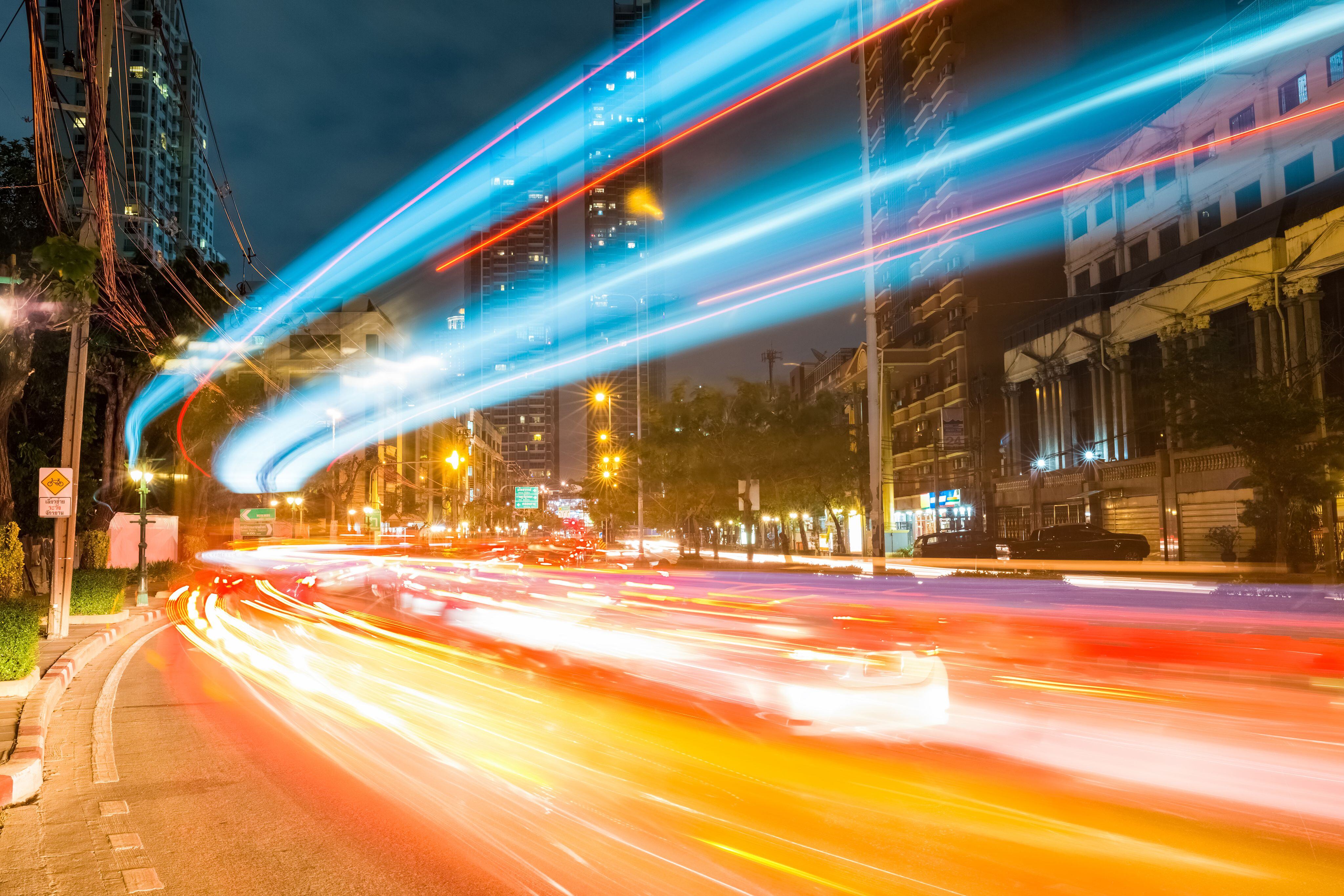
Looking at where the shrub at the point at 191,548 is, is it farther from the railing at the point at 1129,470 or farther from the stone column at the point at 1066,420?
the stone column at the point at 1066,420

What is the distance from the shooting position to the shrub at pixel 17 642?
38.7 ft

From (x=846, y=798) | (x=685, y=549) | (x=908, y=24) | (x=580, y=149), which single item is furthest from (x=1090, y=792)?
(x=580, y=149)

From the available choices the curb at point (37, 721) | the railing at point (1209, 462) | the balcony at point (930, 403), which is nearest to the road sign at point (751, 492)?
the curb at point (37, 721)

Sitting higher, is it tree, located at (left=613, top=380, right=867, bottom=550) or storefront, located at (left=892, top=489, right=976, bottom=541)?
tree, located at (left=613, top=380, right=867, bottom=550)

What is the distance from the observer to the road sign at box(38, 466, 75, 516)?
17.9 metres

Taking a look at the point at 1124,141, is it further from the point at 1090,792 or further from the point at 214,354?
the point at 1090,792

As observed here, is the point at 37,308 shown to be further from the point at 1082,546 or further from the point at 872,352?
the point at 1082,546

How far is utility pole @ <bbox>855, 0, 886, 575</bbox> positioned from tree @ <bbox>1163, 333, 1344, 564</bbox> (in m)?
8.71

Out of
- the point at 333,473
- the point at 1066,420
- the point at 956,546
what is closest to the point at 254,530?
the point at 333,473

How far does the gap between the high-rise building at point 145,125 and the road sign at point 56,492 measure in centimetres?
468

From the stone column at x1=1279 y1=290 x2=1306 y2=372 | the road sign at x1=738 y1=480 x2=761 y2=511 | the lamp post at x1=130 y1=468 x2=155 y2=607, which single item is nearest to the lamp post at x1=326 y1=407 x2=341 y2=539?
the lamp post at x1=130 y1=468 x2=155 y2=607

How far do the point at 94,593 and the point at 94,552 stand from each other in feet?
11.5

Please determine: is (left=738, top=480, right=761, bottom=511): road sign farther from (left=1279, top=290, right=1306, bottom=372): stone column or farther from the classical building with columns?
(left=1279, top=290, right=1306, bottom=372): stone column

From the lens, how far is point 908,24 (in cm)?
6969
